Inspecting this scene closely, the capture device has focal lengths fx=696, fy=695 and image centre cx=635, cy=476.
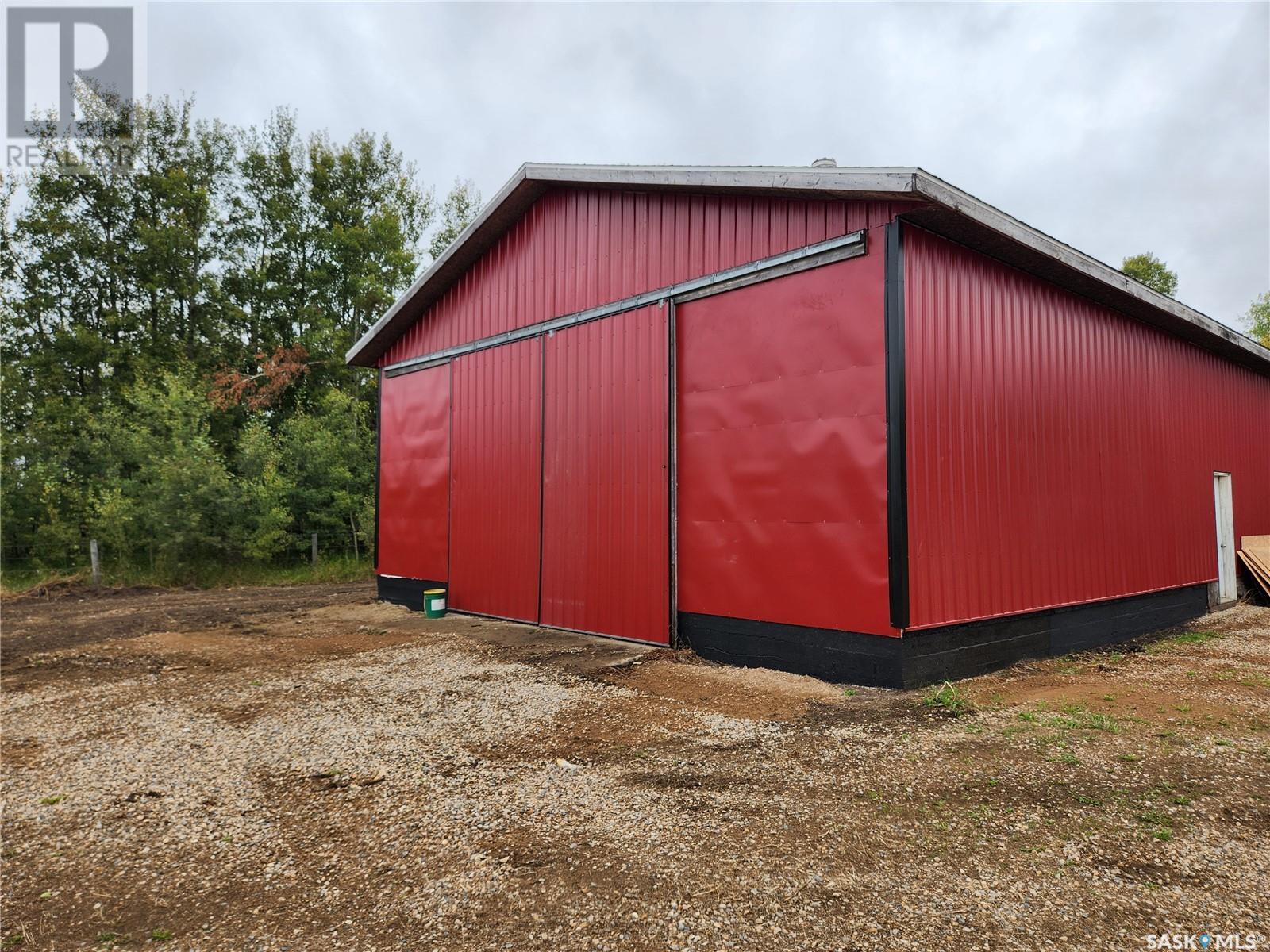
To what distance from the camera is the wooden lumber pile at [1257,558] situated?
1086 centimetres

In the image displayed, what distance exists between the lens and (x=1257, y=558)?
11.0 meters

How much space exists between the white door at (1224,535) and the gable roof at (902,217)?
2.03 m

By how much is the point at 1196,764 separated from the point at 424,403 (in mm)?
10259

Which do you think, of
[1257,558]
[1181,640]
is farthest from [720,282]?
[1257,558]

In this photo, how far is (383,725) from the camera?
5.05 metres

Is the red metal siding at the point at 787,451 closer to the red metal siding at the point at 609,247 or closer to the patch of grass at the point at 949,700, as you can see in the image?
the red metal siding at the point at 609,247

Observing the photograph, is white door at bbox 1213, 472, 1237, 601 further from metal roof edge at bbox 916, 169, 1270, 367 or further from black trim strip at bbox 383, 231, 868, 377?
black trim strip at bbox 383, 231, 868, 377

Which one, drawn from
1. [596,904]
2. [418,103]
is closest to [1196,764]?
[596,904]

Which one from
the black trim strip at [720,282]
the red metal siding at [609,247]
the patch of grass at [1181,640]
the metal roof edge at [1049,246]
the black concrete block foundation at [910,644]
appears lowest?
the patch of grass at [1181,640]

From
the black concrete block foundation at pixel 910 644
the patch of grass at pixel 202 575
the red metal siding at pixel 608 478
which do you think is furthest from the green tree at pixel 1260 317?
the patch of grass at pixel 202 575

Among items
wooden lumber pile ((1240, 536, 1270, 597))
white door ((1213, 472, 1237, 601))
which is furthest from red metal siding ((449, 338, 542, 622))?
wooden lumber pile ((1240, 536, 1270, 597))

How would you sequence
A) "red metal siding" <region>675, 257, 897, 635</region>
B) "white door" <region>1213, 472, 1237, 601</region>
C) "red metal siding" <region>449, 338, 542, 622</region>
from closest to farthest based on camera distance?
"red metal siding" <region>675, 257, 897, 635</region>
"red metal siding" <region>449, 338, 542, 622</region>
"white door" <region>1213, 472, 1237, 601</region>

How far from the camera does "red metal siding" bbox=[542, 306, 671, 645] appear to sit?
7645mm

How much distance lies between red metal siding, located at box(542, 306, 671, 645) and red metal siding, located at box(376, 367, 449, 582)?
8.53 feet
